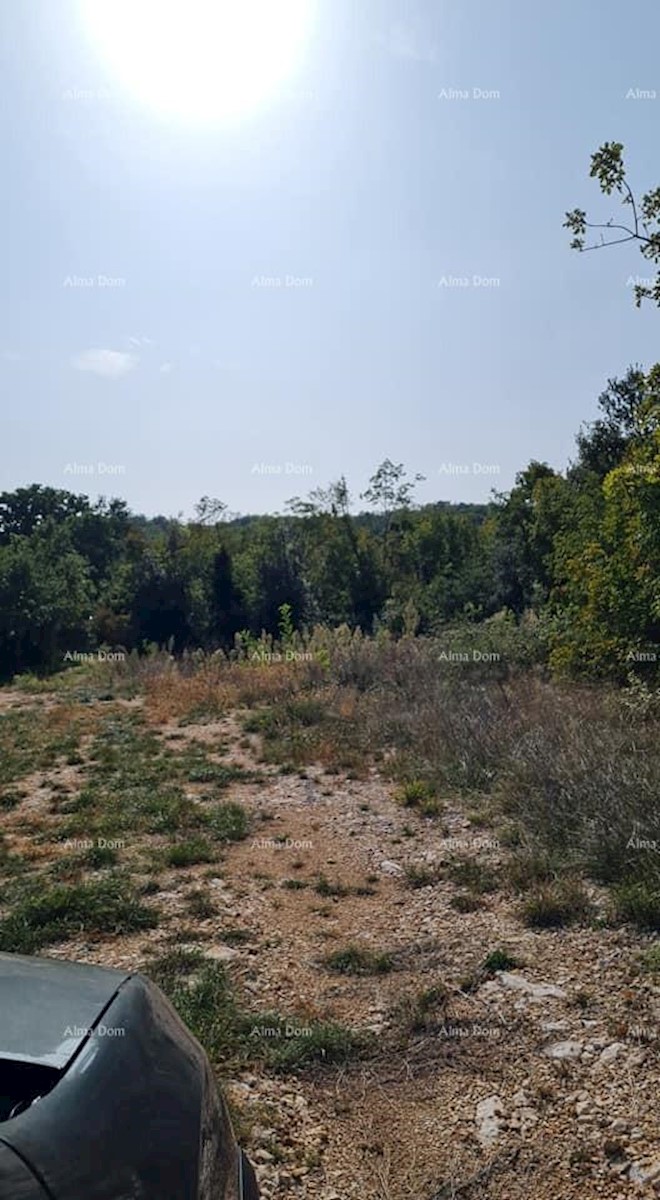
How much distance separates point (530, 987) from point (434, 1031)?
0.57 m

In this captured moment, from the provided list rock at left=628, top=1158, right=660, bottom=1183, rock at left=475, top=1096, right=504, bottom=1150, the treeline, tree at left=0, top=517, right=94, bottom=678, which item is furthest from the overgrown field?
tree at left=0, top=517, right=94, bottom=678

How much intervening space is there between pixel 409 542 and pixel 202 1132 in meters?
33.1

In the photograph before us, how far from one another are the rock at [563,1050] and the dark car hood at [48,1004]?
7.45ft

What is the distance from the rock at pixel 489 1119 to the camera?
287 cm

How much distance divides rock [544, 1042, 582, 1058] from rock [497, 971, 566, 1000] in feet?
1.21

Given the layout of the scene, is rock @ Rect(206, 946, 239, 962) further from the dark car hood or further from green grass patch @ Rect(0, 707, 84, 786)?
green grass patch @ Rect(0, 707, 84, 786)

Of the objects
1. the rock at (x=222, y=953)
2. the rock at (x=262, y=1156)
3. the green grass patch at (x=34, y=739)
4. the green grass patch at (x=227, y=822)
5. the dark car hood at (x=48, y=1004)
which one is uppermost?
the dark car hood at (x=48, y=1004)

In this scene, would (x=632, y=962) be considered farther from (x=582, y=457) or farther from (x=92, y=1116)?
(x=582, y=457)

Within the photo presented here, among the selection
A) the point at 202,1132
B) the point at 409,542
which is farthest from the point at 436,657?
the point at 409,542

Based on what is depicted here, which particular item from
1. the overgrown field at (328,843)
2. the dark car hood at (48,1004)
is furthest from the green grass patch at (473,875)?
the dark car hood at (48,1004)

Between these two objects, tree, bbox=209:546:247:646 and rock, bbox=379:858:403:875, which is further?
tree, bbox=209:546:247:646

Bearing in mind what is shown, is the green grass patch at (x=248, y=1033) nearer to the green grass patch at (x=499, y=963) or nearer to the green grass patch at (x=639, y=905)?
the green grass patch at (x=499, y=963)

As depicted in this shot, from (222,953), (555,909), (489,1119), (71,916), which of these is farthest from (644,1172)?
(71,916)

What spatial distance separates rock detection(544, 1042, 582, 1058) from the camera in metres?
3.31
